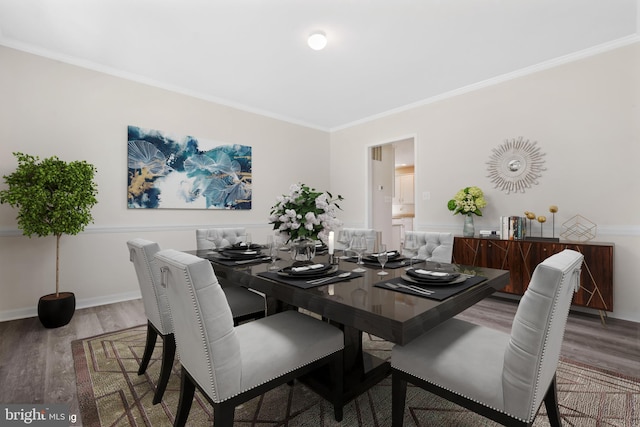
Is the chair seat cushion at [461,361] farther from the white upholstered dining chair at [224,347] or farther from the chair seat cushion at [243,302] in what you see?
the chair seat cushion at [243,302]

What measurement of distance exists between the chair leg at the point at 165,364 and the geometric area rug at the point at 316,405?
0.20 ft

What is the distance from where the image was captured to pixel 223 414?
1086 millimetres

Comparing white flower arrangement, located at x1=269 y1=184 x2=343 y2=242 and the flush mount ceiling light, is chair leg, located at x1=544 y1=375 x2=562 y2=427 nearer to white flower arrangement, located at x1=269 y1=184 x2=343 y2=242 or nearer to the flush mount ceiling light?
white flower arrangement, located at x1=269 y1=184 x2=343 y2=242

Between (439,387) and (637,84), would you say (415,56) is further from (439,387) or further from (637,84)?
(439,387)

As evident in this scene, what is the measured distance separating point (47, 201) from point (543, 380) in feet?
11.5

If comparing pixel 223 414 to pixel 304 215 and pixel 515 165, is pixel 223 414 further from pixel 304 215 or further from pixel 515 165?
pixel 515 165

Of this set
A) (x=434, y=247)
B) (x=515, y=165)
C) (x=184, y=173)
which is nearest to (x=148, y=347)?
(x=434, y=247)

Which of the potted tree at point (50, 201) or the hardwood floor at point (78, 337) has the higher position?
the potted tree at point (50, 201)

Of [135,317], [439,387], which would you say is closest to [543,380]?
[439,387]

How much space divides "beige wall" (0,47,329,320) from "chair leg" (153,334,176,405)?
225cm

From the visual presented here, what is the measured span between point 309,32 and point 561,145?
2774 mm

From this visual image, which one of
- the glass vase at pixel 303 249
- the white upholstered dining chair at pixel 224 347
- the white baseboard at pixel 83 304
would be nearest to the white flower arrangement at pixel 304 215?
the glass vase at pixel 303 249

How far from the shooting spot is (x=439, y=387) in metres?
1.15

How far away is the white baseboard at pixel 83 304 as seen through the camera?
2818 millimetres
